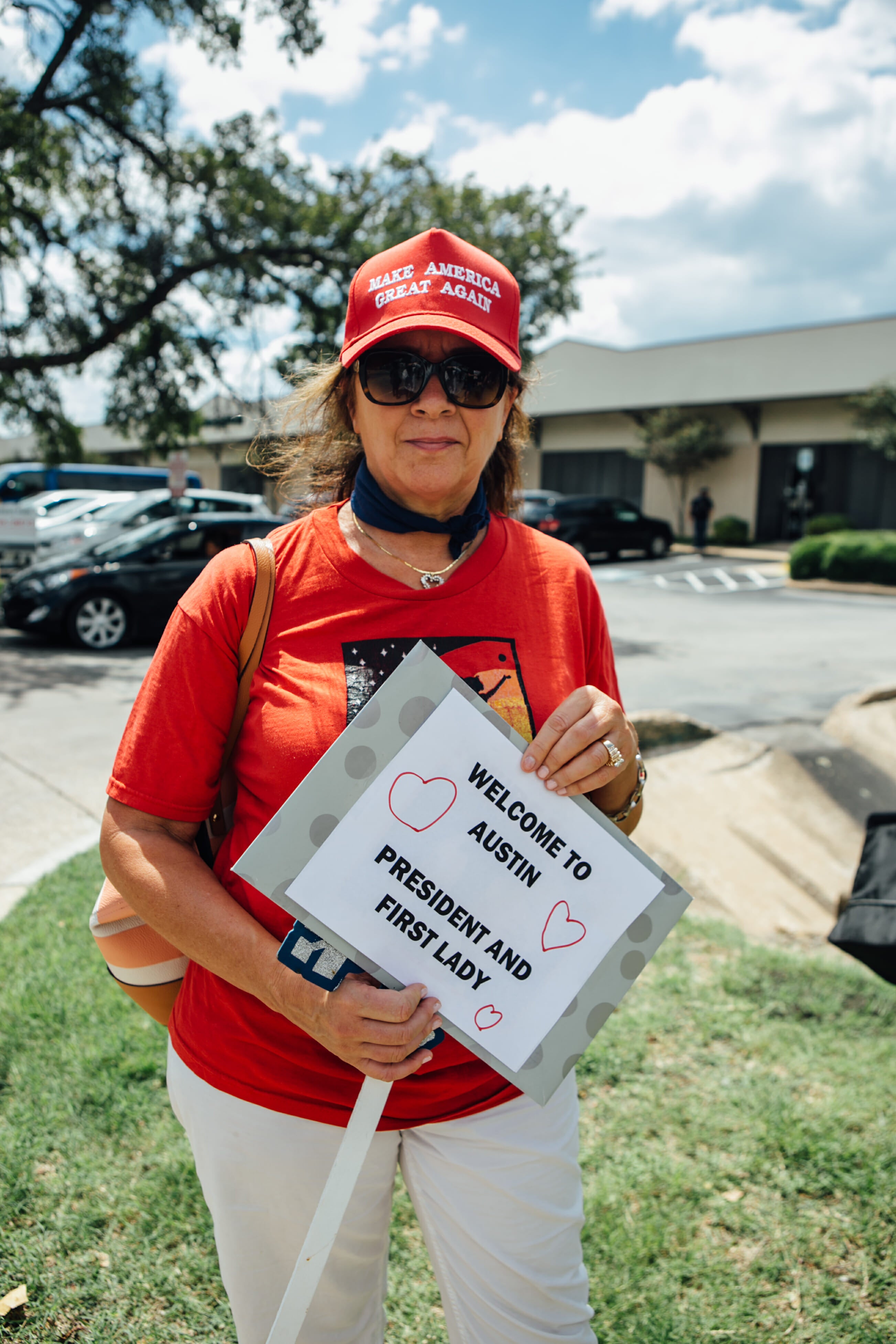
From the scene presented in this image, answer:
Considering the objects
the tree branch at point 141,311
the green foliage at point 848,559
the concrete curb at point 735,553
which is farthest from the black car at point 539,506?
the tree branch at point 141,311

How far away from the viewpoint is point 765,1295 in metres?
2.34

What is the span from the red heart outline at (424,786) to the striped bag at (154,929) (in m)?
0.34

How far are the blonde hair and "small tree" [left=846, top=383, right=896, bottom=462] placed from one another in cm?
2544

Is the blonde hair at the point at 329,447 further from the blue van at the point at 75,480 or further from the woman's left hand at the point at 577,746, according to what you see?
the blue van at the point at 75,480

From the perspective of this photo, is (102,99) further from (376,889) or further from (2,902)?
(376,889)

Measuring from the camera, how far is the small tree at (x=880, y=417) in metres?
24.5

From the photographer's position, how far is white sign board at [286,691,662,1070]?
53.1 inches

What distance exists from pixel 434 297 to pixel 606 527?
925 inches

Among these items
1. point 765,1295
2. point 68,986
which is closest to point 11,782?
point 68,986

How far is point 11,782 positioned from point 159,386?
34.8ft

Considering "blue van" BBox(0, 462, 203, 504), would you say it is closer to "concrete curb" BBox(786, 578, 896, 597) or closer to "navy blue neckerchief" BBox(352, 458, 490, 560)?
"concrete curb" BBox(786, 578, 896, 597)

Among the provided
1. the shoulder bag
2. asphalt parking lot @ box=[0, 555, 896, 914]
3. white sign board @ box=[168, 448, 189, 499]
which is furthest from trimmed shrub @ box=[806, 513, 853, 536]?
the shoulder bag

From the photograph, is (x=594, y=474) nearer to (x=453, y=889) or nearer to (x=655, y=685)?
(x=655, y=685)

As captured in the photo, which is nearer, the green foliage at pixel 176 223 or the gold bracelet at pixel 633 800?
the gold bracelet at pixel 633 800
